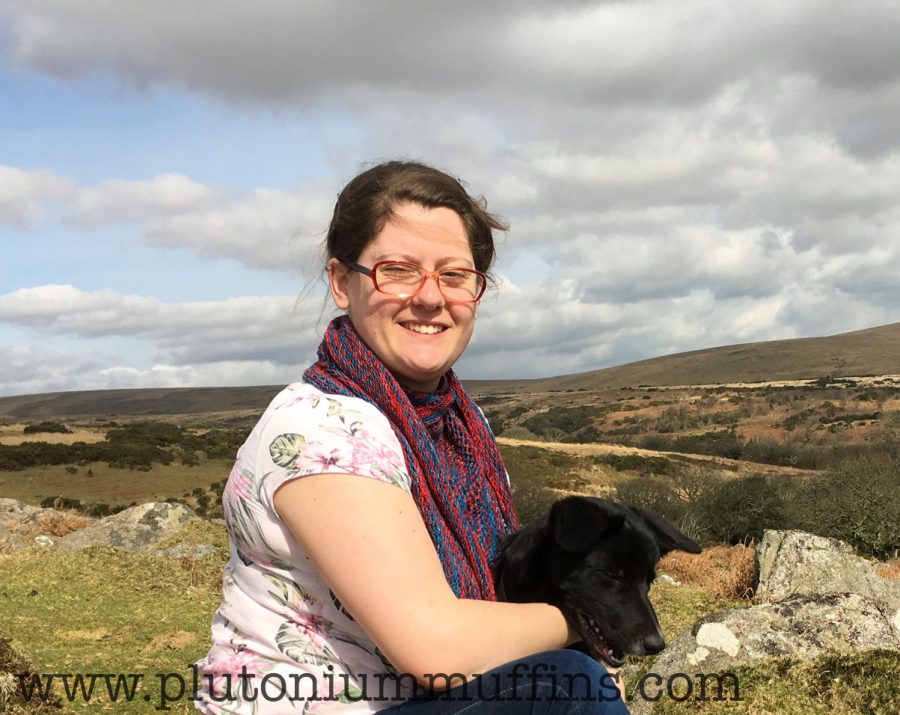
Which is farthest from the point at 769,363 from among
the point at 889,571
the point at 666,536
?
the point at 666,536

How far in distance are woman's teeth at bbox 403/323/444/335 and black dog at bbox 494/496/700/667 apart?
83 cm

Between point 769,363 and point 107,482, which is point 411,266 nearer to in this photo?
point 107,482

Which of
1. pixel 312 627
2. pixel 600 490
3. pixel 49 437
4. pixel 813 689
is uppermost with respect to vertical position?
pixel 312 627

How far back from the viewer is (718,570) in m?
9.03

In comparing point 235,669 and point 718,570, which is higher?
point 235,669

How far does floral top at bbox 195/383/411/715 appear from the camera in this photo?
5.94ft

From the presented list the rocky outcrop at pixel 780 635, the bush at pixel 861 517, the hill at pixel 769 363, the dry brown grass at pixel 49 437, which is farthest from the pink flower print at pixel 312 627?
the hill at pixel 769 363

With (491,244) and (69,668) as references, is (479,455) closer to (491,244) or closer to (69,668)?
(491,244)

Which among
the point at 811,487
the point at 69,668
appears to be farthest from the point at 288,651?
the point at 811,487

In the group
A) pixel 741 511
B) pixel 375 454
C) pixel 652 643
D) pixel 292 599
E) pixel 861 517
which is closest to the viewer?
pixel 375 454

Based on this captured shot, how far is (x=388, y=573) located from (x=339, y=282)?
0.98 meters

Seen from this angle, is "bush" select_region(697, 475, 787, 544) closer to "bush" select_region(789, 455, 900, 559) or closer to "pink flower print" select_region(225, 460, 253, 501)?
"bush" select_region(789, 455, 900, 559)

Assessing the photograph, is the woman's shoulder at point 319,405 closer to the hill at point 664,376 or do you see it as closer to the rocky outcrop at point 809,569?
the rocky outcrop at point 809,569

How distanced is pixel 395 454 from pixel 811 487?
19051 mm
